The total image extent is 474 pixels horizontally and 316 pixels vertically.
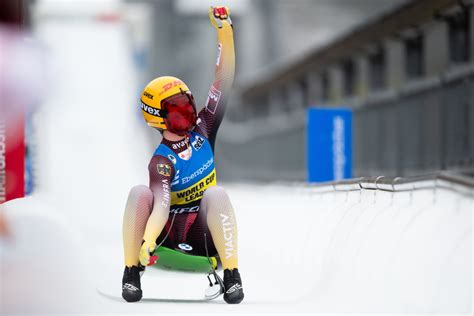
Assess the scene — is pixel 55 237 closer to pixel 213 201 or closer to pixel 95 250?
pixel 95 250

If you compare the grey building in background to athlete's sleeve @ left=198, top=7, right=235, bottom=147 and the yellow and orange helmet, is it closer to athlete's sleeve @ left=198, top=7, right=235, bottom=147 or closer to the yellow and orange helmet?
athlete's sleeve @ left=198, top=7, right=235, bottom=147

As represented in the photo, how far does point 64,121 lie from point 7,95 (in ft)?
56.3

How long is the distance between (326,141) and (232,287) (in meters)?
4.41

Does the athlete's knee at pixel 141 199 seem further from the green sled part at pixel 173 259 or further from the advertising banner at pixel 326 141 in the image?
the advertising banner at pixel 326 141

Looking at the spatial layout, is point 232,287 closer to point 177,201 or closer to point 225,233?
point 225,233

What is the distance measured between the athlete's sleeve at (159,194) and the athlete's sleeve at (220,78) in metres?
0.29

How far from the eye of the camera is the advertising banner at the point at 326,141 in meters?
9.18

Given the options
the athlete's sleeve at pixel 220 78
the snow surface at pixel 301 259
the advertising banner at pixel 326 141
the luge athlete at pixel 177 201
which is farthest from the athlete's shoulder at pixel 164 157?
the advertising banner at pixel 326 141

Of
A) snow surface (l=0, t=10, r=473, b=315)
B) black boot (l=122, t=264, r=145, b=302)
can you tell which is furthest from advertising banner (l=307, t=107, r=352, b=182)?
black boot (l=122, t=264, r=145, b=302)

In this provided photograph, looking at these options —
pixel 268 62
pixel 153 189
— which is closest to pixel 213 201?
pixel 153 189

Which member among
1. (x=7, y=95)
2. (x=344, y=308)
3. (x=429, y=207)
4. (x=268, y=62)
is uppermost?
(x=268, y=62)

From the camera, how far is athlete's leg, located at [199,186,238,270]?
4879 mm

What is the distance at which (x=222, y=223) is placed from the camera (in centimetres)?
489

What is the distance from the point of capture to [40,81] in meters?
7.41
